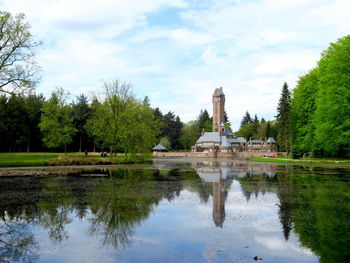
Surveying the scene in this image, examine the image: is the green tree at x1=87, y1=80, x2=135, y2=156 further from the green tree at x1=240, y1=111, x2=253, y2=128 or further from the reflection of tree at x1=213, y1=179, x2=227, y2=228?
the green tree at x1=240, y1=111, x2=253, y2=128

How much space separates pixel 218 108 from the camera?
128 meters

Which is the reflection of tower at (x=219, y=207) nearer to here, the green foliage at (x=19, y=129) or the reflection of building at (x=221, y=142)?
the green foliage at (x=19, y=129)

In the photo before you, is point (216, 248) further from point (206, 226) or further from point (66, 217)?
point (66, 217)

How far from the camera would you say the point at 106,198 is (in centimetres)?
1327

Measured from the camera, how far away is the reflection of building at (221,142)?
116 m

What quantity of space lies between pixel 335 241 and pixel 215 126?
121117mm

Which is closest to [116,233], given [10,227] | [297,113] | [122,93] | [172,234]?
[172,234]

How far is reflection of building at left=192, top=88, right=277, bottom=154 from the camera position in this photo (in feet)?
382

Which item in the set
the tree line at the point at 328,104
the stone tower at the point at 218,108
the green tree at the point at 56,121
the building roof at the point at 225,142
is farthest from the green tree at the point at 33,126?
the stone tower at the point at 218,108

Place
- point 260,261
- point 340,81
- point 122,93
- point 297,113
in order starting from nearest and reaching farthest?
1. point 260,261
2. point 340,81
3. point 122,93
4. point 297,113

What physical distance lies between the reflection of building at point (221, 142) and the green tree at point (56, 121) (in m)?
60.8

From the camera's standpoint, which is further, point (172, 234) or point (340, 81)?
point (340, 81)

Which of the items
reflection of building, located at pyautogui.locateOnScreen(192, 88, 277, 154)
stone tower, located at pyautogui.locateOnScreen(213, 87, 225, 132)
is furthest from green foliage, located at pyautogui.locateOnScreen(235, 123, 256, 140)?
stone tower, located at pyautogui.locateOnScreen(213, 87, 225, 132)

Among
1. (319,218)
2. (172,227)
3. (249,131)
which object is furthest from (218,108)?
(172,227)
